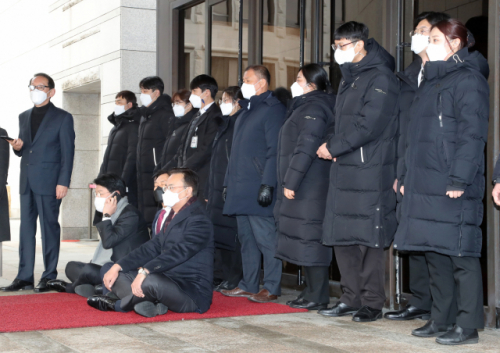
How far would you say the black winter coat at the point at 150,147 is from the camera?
7.83 meters

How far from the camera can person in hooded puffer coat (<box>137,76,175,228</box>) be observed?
308 inches

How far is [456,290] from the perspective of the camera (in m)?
4.67

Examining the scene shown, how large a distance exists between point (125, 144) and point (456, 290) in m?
4.59

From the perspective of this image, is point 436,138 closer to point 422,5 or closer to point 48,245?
point 422,5

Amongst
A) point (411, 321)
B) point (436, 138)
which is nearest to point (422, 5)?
point (436, 138)

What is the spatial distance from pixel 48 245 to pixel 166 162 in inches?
54.4

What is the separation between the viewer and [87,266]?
20.5 ft

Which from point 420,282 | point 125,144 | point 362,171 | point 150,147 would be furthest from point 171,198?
point 125,144

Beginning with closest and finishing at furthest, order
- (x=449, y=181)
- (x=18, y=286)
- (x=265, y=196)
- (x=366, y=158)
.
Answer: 1. (x=449, y=181)
2. (x=366, y=158)
3. (x=265, y=196)
4. (x=18, y=286)

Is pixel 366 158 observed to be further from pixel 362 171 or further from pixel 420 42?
pixel 420 42

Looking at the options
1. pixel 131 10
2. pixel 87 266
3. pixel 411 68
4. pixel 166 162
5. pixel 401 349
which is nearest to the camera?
pixel 401 349

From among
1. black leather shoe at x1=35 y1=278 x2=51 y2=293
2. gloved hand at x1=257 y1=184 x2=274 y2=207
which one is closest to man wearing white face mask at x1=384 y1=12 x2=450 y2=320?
gloved hand at x1=257 y1=184 x2=274 y2=207

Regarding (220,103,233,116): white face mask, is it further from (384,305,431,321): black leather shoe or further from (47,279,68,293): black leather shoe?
(384,305,431,321): black leather shoe

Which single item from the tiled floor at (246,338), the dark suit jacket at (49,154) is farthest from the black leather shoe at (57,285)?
the tiled floor at (246,338)
